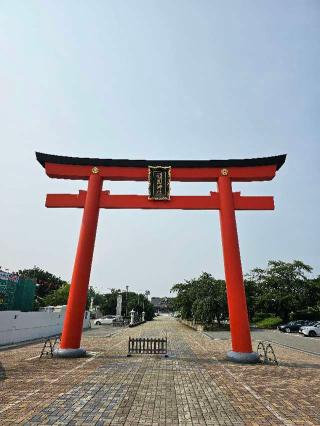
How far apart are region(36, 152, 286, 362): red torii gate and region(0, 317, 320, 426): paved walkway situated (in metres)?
2.91

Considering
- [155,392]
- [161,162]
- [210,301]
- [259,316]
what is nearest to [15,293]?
→ [210,301]

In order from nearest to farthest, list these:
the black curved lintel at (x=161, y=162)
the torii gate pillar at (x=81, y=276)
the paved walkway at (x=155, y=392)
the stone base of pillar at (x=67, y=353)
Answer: the paved walkway at (x=155, y=392) → the stone base of pillar at (x=67, y=353) → the torii gate pillar at (x=81, y=276) → the black curved lintel at (x=161, y=162)

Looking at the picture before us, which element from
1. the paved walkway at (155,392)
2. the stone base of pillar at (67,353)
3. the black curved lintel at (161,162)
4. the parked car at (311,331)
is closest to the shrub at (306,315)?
the parked car at (311,331)

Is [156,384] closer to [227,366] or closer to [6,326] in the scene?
[227,366]

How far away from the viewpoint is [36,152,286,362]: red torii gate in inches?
500

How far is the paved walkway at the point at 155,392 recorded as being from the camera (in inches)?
221

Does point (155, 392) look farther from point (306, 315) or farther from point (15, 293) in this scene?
point (306, 315)

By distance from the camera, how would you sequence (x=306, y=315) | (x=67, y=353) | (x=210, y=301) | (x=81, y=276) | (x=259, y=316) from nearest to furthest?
1. (x=67, y=353)
2. (x=81, y=276)
3. (x=210, y=301)
4. (x=306, y=315)
5. (x=259, y=316)

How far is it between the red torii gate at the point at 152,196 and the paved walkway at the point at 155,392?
291 centimetres

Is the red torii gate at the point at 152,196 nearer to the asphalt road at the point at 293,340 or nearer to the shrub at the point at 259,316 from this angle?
the asphalt road at the point at 293,340

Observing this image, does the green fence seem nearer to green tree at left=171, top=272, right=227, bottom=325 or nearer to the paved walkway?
the paved walkway

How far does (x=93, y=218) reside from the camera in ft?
45.0

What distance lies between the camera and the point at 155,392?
286 inches

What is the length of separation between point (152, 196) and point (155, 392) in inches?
330
